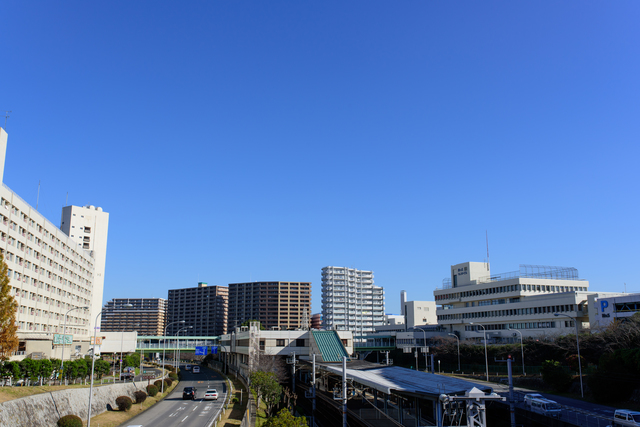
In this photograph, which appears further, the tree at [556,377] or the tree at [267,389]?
the tree at [556,377]

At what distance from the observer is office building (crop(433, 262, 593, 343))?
92500 mm

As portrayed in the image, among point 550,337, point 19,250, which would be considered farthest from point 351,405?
point 19,250

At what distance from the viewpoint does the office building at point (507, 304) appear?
92500 millimetres

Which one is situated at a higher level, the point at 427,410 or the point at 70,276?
the point at 70,276

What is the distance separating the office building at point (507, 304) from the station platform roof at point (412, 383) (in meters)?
47.6

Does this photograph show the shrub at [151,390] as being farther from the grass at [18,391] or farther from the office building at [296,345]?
the office building at [296,345]

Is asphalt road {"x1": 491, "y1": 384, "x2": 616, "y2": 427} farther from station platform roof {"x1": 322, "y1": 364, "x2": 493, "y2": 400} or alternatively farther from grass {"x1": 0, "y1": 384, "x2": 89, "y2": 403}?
grass {"x1": 0, "y1": 384, "x2": 89, "y2": 403}

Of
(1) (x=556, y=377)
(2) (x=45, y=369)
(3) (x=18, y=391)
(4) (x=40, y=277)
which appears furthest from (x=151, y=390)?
(1) (x=556, y=377)

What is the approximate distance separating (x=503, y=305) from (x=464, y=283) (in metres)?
17.2

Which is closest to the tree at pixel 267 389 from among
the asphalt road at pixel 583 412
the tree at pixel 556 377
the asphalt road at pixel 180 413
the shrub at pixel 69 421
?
the asphalt road at pixel 180 413

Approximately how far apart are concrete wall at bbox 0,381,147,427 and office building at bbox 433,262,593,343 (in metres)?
64.3

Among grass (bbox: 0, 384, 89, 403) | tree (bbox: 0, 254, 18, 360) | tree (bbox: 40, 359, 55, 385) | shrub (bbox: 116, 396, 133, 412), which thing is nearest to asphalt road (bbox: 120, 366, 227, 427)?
shrub (bbox: 116, 396, 133, 412)

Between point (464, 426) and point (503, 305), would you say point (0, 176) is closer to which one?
point (464, 426)

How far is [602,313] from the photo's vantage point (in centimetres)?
8219
